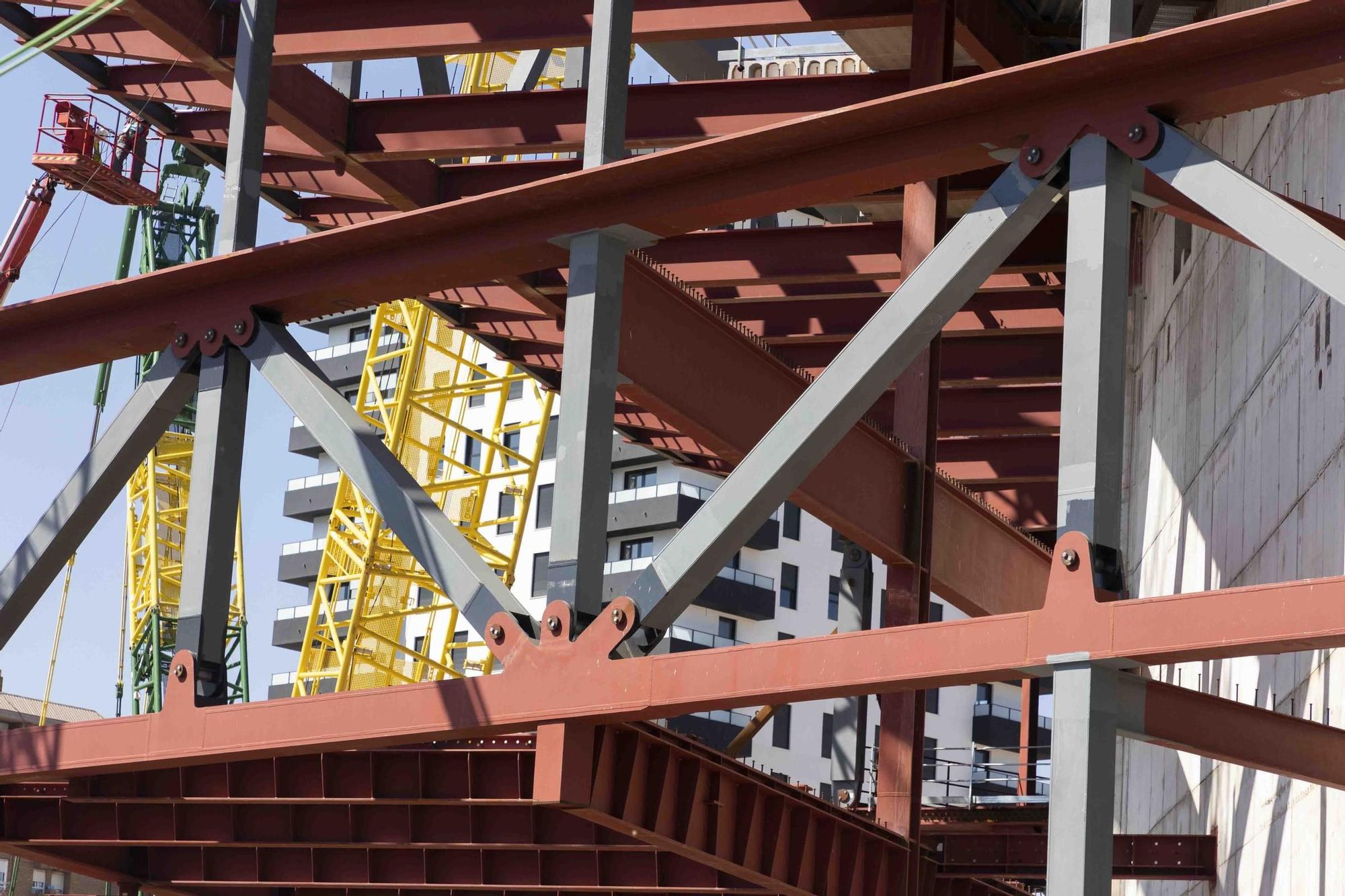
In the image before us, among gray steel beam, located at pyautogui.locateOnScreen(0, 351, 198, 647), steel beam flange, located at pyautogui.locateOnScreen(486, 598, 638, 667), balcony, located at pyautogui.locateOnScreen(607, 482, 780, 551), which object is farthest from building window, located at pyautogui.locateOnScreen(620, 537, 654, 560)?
steel beam flange, located at pyautogui.locateOnScreen(486, 598, 638, 667)

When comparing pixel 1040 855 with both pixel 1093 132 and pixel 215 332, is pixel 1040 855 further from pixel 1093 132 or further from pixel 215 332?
pixel 1093 132

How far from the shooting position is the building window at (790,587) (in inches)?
3423


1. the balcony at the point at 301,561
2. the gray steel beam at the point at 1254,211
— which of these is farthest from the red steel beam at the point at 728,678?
the balcony at the point at 301,561

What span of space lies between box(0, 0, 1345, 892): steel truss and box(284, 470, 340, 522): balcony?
92055mm

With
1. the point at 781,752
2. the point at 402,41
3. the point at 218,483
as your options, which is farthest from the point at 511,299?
the point at 781,752

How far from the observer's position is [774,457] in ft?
35.3

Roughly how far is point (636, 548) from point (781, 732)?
10.7 m

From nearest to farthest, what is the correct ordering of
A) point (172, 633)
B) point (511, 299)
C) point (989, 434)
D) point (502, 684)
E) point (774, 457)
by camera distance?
point (774, 457) < point (502, 684) < point (511, 299) < point (989, 434) < point (172, 633)

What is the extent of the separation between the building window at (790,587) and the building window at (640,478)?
23.8ft

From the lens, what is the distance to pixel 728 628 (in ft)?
279

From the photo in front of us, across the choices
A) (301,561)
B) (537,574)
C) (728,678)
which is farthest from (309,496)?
(728,678)

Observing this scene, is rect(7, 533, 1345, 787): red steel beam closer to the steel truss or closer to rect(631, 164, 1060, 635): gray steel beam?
the steel truss

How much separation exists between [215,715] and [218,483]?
174 centimetres

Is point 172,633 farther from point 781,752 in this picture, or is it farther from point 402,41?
point 402,41
